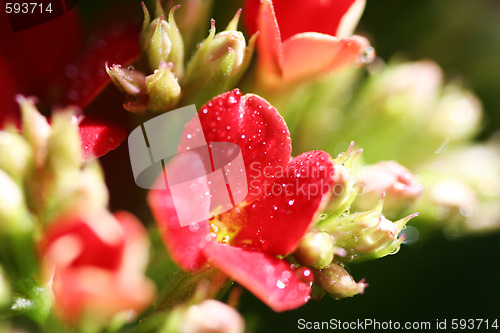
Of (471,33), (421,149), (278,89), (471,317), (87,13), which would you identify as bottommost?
(471,317)

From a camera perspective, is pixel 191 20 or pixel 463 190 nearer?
pixel 191 20

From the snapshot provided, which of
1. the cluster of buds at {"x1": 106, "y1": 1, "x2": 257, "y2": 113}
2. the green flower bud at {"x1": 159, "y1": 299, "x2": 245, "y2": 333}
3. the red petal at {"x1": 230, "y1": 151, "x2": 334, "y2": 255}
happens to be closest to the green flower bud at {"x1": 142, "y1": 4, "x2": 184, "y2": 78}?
the cluster of buds at {"x1": 106, "y1": 1, "x2": 257, "y2": 113}

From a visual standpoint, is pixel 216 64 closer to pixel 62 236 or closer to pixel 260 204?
pixel 260 204

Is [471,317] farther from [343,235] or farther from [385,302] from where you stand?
[343,235]

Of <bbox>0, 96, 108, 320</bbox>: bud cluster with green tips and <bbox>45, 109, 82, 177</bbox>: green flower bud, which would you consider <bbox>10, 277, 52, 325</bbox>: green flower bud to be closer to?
<bbox>0, 96, 108, 320</bbox>: bud cluster with green tips

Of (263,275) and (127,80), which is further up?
(127,80)

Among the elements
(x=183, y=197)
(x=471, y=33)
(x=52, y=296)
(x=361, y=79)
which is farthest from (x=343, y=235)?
(x=471, y=33)

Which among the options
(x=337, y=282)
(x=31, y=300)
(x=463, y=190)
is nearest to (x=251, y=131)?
(x=337, y=282)
